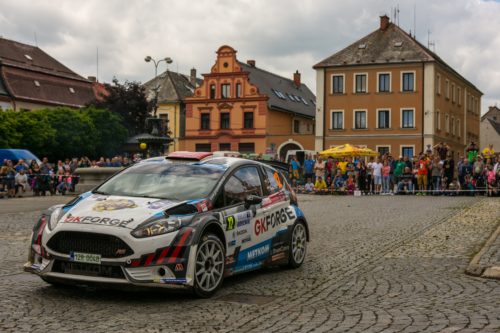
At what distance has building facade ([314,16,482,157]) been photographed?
210ft

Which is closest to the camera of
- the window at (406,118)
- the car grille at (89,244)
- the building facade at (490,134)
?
the car grille at (89,244)

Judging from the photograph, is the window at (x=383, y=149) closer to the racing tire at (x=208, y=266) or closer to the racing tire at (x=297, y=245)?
the racing tire at (x=297, y=245)

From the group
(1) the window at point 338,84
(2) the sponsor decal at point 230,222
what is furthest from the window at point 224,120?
(2) the sponsor decal at point 230,222

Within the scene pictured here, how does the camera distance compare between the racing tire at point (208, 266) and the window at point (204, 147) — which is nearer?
the racing tire at point (208, 266)

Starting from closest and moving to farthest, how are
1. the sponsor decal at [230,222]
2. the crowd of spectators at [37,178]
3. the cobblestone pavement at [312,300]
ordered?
the cobblestone pavement at [312,300], the sponsor decal at [230,222], the crowd of spectators at [37,178]

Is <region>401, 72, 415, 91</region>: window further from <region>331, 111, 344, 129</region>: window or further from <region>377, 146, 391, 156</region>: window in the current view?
<region>331, 111, 344, 129</region>: window

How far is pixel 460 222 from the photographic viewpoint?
1714 centimetres

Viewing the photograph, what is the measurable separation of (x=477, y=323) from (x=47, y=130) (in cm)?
5829

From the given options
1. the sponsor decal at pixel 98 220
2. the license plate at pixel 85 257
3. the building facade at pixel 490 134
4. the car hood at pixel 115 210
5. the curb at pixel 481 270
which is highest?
the building facade at pixel 490 134

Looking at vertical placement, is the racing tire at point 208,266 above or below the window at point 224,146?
below

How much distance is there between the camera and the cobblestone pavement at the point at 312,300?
22.1 feet

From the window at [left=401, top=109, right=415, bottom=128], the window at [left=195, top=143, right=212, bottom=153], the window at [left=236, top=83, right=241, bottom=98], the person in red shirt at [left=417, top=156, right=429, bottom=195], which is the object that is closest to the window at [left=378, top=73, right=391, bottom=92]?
the window at [left=401, top=109, right=415, bottom=128]

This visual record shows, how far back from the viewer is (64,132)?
2483 inches

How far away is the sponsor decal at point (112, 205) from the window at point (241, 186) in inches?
49.9
